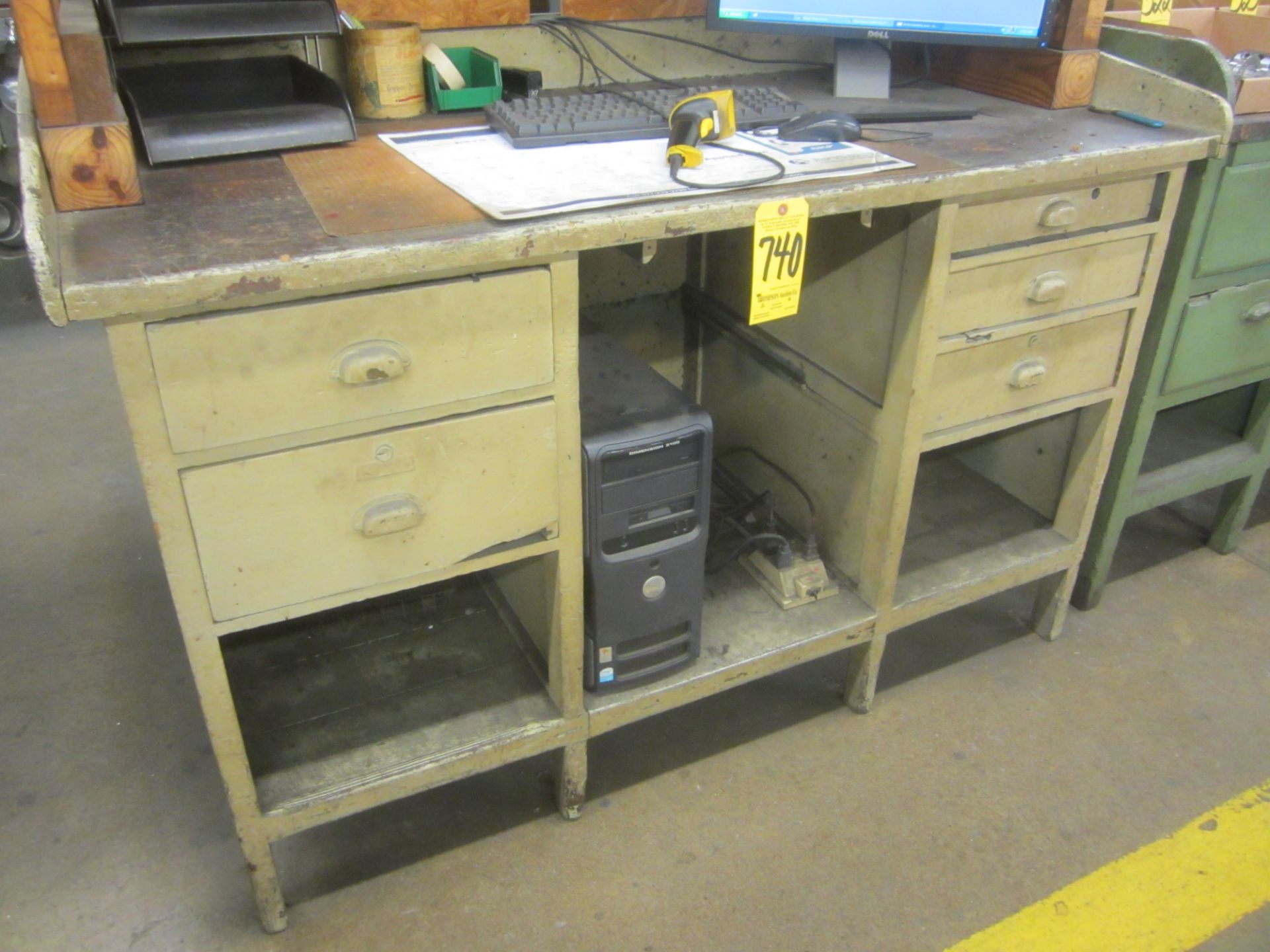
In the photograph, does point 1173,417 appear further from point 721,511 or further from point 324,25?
point 324,25

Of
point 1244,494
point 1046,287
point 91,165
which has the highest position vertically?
point 91,165

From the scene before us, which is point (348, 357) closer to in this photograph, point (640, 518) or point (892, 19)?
point (640, 518)

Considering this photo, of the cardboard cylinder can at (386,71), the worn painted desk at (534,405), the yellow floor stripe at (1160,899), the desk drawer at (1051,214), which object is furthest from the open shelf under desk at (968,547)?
the cardboard cylinder can at (386,71)

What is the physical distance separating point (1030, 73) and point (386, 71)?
0.95m

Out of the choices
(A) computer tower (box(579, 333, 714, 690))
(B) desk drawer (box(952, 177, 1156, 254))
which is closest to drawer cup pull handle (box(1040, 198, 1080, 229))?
(B) desk drawer (box(952, 177, 1156, 254))

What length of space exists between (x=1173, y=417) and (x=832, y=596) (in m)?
1.00

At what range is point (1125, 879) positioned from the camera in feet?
4.36

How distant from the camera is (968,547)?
1.65m

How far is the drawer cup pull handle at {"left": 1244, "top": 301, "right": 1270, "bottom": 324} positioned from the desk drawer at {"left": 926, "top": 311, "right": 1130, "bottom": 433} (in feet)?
1.03

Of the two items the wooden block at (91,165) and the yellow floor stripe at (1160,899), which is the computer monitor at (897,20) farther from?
the yellow floor stripe at (1160,899)

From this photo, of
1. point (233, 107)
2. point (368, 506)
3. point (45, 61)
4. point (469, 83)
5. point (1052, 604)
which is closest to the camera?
point (45, 61)

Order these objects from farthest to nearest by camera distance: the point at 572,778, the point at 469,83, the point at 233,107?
the point at 469,83, the point at 572,778, the point at 233,107

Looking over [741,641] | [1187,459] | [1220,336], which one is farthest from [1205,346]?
[741,641]

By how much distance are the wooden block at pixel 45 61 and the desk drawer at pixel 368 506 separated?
14.7 inches
